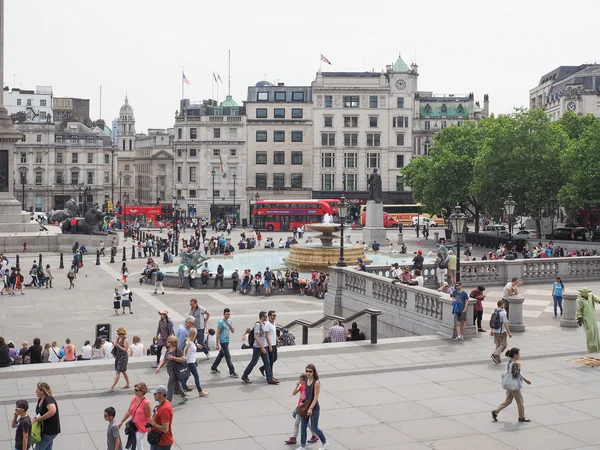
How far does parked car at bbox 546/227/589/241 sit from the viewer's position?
60188 mm

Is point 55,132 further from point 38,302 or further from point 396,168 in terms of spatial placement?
point 38,302

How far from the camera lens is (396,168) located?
102000 millimetres

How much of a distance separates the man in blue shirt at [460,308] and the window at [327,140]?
8208 cm

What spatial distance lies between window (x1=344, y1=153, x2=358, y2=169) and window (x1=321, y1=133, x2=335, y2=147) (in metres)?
2.26

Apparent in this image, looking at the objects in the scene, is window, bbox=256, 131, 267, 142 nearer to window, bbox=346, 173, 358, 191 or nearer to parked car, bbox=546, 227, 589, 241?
window, bbox=346, 173, 358, 191

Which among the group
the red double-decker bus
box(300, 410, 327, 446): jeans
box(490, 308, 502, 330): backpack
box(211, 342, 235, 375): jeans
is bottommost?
box(300, 410, 327, 446): jeans

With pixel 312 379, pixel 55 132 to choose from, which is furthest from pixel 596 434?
pixel 55 132

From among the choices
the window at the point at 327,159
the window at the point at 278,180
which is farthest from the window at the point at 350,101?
the window at the point at 278,180

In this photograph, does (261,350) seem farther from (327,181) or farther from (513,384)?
(327,181)

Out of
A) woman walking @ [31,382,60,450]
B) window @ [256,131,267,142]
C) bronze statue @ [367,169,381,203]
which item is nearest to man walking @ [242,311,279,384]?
woman walking @ [31,382,60,450]

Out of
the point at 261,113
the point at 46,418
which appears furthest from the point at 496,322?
the point at 261,113

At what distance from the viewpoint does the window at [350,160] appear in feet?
334

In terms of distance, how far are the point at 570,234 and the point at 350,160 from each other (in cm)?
4408

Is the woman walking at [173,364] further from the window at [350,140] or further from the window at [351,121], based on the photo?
the window at [350,140]
